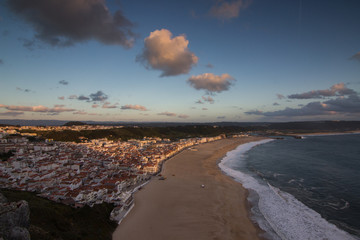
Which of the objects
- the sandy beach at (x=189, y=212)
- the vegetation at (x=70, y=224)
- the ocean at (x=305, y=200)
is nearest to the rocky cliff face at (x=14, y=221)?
the vegetation at (x=70, y=224)

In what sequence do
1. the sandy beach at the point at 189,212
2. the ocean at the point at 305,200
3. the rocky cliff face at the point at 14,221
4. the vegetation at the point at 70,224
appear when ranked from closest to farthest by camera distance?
the rocky cliff face at the point at 14,221 → the vegetation at the point at 70,224 → the sandy beach at the point at 189,212 → the ocean at the point at 305,200

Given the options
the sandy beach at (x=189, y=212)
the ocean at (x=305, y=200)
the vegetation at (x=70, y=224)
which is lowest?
the sandy beach at (x=189, y=212)

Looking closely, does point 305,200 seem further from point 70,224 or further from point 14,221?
point 14,221

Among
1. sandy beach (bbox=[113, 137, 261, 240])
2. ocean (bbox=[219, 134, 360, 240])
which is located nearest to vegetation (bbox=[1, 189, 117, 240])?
sandy beach (bbox=[113, 137, 261, 240])

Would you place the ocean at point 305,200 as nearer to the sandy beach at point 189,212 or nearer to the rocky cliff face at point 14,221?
the sandy beach at point 189,212

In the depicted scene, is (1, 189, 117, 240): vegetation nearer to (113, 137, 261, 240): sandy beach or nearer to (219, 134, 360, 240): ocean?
(113, 137, 261, 240): sandy beach

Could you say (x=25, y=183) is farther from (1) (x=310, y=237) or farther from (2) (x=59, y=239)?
(1) (x=310, y=237)

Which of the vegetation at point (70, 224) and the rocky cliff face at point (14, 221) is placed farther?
the vegetation at point (70, 224)
